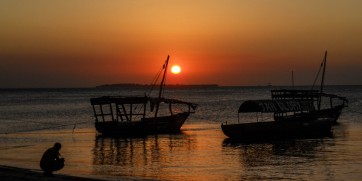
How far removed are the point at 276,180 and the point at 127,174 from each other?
303 inches

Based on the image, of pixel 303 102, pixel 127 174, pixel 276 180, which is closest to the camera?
pixel 276 180

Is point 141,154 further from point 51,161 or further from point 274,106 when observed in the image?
point 51,161

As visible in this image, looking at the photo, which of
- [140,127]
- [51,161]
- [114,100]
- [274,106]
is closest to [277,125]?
[274,106]

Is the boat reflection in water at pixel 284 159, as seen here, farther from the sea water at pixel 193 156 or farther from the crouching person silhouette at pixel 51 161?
the crouching person silhouette at pixel 51 161

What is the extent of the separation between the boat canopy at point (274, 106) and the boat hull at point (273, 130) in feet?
4.03

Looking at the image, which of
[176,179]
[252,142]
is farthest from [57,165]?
[252,142]

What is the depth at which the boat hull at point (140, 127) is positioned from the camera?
2026 inches

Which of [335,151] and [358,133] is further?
[358,133]

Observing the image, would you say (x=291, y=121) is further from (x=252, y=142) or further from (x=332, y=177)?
(x=332, y=177)

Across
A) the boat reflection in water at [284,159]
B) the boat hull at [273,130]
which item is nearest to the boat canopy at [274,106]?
the boat hull at [273,130]

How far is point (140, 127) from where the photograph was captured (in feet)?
172

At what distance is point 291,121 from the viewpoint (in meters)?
48.5

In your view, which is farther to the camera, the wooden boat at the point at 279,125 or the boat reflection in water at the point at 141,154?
the wooden boat at the point at 279,125

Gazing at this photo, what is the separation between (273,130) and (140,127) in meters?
12.9
